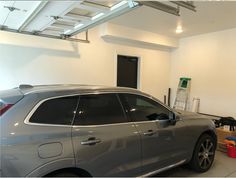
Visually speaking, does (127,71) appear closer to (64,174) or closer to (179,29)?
(179,29)

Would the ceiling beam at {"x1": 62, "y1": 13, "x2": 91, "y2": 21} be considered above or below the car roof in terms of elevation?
above

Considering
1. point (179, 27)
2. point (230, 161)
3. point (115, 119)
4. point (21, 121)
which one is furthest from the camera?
point (179, 27)

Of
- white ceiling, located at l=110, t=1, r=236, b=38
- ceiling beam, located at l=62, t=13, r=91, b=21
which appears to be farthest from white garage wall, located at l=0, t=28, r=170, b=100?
ceiling beam, located at l=62, t=13, r=91, b=21

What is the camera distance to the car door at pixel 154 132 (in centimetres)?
250

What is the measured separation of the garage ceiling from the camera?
2.66 meters

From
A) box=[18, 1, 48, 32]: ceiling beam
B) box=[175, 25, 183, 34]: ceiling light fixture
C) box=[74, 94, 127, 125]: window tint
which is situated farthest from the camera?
box=[175, 25, 183, 34]: ceiling light fixture

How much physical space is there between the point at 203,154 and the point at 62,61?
12.4 ft

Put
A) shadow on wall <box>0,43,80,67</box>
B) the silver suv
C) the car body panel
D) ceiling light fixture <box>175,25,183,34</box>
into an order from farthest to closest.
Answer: ceiling light fixture <box>175,25,183,34</box> → shadow on wall <box>0,43,80,67</box> → the car body panel → the silver suv

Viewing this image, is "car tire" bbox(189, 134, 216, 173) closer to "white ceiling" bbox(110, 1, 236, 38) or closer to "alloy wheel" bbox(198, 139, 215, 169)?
"alloy wheel" bbox(198, 139, 215, 169)

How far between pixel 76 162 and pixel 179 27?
5.03m

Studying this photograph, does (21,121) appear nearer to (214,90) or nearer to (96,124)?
(96,124)

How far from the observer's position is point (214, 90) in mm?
6336

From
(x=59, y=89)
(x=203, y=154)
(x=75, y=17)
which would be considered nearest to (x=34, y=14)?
(x=75, y=17)

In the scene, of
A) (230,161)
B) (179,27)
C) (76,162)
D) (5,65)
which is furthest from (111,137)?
(179,27)
